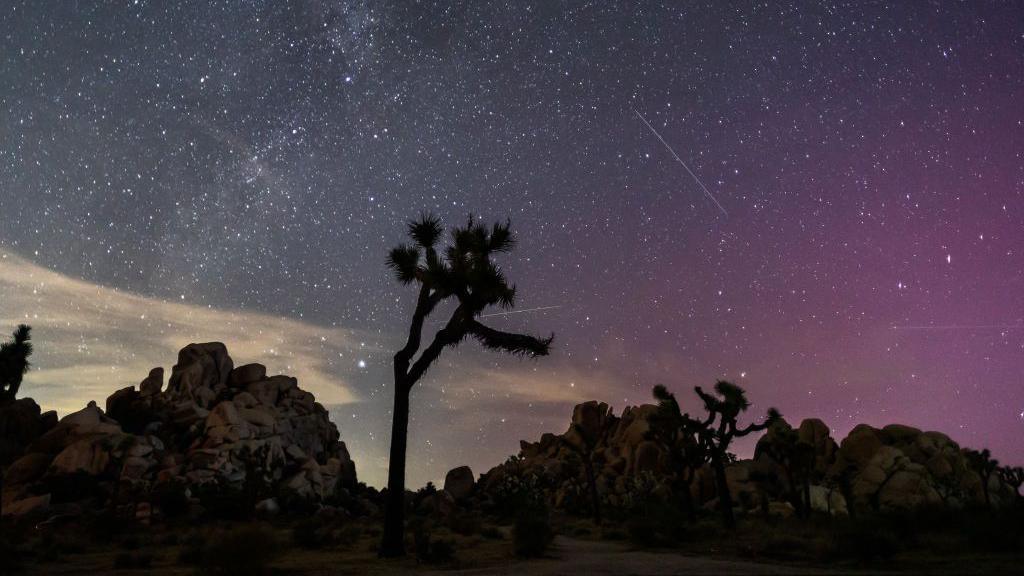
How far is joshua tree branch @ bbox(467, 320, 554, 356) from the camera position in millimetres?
15641

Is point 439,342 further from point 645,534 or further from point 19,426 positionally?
point 19,426

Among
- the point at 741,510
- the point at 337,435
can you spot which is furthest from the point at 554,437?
the point at 741,510

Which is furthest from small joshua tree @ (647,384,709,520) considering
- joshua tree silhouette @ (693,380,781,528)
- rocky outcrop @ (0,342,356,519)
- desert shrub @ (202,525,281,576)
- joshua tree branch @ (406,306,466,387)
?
rocky outcrop @ (0,342,356,519)

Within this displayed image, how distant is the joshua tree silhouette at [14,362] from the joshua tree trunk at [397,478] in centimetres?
4167

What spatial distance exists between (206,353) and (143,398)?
636 cm

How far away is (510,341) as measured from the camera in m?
15.8

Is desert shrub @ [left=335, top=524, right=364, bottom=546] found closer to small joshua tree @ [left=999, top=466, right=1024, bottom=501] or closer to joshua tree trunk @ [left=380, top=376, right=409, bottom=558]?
joshua tree trunk @ [left=380, top=376, right=409, bottom=558]

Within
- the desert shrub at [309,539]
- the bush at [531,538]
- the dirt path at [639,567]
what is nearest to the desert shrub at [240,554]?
the dirt path at [639,567]

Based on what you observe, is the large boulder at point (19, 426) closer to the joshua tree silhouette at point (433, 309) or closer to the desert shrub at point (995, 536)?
the joshua tree silhouette at point (433, 309)

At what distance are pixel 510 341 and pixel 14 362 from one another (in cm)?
4383

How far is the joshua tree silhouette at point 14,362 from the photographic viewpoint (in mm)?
41094

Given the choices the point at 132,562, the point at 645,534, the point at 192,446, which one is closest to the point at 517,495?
the point at 192,446

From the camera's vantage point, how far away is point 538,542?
578 inches

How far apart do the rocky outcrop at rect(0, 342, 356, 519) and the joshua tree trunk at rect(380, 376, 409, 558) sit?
2605 centimetres
